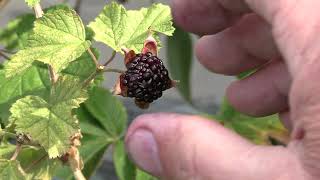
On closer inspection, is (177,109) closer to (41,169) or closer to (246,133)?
(246,133)

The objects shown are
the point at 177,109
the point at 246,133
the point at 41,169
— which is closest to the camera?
the point at 41,169

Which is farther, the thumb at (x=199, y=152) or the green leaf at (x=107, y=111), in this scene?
the green leaf at (x=107, y=111)

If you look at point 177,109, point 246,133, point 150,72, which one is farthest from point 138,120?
point 177,109

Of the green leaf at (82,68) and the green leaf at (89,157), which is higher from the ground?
the green leaf at (82,68)

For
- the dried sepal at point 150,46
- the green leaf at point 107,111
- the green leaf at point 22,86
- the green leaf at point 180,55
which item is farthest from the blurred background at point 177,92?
the dried sepal at point 150,46

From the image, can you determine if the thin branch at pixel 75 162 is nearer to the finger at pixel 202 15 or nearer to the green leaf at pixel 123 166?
the finger at pixel 202 15

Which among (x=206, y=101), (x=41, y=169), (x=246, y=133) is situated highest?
(x=41, y=169)

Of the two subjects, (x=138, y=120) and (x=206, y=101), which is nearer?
(x=138, y=120)
